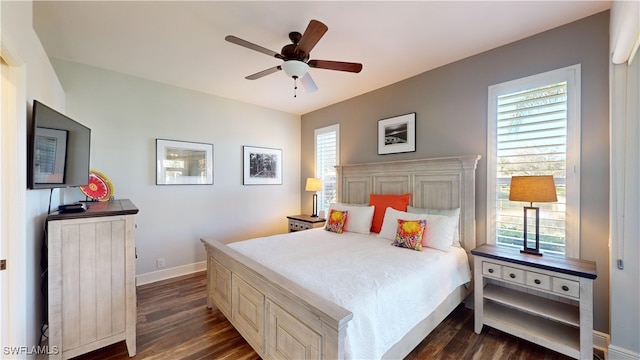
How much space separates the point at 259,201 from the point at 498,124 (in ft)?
11.8

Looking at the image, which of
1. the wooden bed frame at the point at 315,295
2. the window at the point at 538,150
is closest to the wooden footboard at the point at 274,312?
the wooden bed frame at the point at 315,295

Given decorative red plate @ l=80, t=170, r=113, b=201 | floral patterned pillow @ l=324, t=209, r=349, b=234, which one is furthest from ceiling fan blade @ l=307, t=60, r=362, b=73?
decorative red plate @ l=80, t=170, r=113, b=201

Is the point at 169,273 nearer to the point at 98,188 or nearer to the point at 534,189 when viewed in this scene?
the point at 98,188

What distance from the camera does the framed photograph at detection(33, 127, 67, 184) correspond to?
1.69 meters

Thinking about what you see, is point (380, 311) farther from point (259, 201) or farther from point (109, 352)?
point (259, 201)

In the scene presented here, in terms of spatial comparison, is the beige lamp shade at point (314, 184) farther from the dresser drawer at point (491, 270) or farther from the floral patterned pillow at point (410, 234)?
the dresser drawer at point (491, 270)

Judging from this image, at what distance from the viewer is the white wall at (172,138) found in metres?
3.07

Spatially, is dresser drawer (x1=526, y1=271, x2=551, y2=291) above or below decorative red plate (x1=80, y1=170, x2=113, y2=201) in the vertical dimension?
below

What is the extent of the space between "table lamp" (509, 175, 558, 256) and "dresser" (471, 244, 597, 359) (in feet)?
0.57

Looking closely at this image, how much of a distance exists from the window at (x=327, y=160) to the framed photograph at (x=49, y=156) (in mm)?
3234

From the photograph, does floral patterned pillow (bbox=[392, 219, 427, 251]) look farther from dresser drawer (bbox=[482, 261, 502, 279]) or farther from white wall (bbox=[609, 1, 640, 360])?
white wall (bbox=[609, 1, 640, 360])

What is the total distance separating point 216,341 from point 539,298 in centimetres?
287

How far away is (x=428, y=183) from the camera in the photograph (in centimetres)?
308

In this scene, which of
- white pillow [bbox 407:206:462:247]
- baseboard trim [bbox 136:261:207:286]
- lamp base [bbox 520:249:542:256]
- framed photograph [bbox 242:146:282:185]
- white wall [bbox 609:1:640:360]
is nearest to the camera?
white wall [bbox 609:1:640:360]
